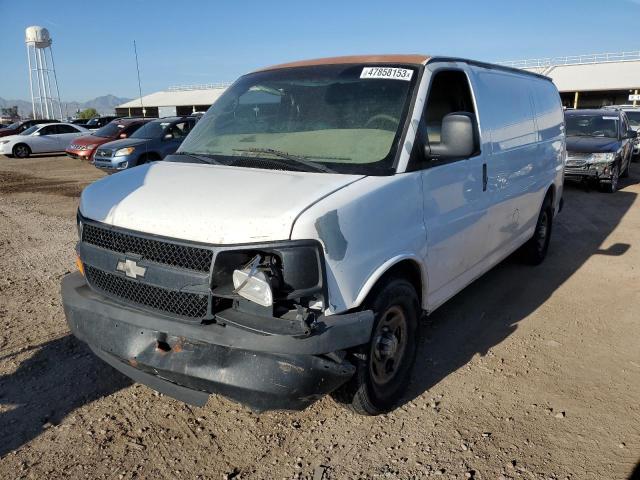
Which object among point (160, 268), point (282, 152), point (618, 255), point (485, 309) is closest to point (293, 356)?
point (160, 268)

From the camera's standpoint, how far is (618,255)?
277 inches

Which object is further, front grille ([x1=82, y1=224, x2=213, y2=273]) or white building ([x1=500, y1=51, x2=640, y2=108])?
white building ([x1=500, y1=51, x2=640, y2=108])

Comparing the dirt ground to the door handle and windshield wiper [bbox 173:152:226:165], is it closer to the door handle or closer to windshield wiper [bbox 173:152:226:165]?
the door handle

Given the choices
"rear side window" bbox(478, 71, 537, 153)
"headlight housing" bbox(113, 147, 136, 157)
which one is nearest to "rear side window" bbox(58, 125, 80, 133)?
"headlight housing" bbox(113, 147, 136, 157)

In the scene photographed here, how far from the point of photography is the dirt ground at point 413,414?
9.62 feet

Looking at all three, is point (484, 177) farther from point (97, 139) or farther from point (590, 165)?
point (97, 139)

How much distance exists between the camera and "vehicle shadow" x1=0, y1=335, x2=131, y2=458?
3232 mm

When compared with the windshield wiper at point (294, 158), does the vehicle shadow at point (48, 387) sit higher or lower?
lower

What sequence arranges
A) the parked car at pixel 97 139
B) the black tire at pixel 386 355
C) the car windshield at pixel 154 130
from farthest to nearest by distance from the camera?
the parked car at pixel 97 139 < the car windshield at pixel 154 130 < the black tire at pixel 386 355

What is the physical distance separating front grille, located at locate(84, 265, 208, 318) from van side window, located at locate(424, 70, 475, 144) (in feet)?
6.26

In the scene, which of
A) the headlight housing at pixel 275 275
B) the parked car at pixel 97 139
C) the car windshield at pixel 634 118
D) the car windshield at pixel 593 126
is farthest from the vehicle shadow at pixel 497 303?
the parked car at pixel 97 139

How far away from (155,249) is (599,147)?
457 inches

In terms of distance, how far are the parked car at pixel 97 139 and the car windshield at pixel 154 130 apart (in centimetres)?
269

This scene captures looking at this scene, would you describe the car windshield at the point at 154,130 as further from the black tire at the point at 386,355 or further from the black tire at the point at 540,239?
the black tire at the point at 386,355
